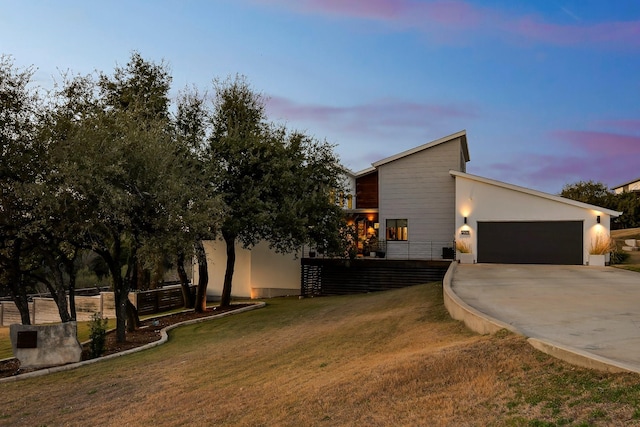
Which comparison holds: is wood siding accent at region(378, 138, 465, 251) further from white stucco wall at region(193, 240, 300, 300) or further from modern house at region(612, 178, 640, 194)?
modern house at region(612, 178, 640, 194)

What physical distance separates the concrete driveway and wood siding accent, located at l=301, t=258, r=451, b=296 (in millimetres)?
3589

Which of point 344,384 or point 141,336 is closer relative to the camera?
point 344,384

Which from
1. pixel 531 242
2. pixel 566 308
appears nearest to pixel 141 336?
pixel 566 308

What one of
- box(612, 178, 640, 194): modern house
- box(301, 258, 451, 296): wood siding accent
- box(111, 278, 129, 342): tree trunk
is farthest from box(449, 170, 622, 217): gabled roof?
box(612, 178, 640, 194): modern house

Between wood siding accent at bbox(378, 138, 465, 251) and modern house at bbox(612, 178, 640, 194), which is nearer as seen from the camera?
wood siding accent at bbox(378, 138, 465, 251)

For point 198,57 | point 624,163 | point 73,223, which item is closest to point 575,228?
point 73,223

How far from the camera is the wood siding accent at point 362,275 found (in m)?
21.4

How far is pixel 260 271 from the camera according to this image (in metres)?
24.8

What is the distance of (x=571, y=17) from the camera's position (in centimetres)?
2088

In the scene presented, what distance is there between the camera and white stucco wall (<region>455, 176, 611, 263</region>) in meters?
20.8

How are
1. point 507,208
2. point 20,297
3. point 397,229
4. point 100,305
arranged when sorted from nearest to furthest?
1. point 20,297
2. point 507,208
3. point 100,305
4. point 397,229

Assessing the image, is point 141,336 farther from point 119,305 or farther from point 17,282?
point 17,282

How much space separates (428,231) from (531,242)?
192 inches

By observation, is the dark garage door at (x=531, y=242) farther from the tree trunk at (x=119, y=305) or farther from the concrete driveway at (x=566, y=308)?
the tree trunk at (x=119, y=305)
